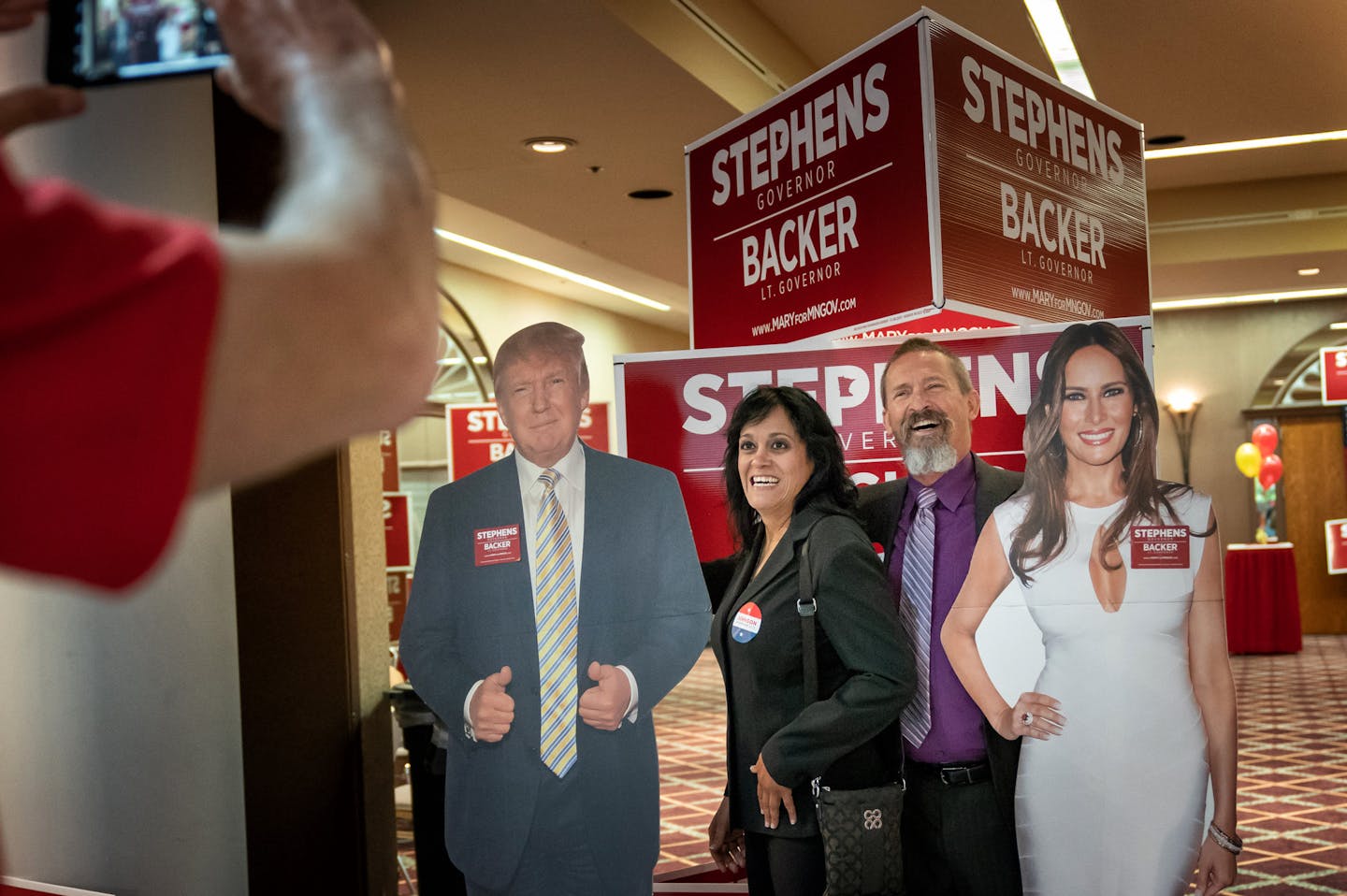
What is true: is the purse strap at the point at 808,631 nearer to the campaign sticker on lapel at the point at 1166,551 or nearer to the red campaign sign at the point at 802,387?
the red campaign sign at the point at 802,387

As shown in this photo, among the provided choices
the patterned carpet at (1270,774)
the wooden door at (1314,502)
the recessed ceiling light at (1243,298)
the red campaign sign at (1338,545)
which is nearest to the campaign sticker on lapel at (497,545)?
the patterned carpet at (1270,774)

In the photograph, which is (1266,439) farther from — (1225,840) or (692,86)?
(1225,840)

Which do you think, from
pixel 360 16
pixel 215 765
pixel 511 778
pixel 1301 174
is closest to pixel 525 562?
pixel 511 778

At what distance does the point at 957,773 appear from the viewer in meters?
2.39

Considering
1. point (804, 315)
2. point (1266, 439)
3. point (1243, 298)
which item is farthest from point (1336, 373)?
point (804, 315)

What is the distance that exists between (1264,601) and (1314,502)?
2657 mm

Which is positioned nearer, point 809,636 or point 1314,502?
point 809,636

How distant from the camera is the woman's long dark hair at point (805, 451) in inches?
99.1

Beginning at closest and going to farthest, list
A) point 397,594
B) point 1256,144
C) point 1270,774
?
1. point 1270,774
2. point 1256,144
3. point 397,594

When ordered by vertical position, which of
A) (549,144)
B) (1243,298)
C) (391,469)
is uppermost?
(549,144)

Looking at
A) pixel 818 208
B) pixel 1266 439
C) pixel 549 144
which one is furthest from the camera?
pixel 1266 439

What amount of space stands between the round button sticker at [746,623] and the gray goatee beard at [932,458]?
439mm

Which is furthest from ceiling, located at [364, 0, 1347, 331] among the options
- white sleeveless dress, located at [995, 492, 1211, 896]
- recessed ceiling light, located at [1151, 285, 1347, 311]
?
recessed ceiling light, located at [1151, 285, 1347, 311]

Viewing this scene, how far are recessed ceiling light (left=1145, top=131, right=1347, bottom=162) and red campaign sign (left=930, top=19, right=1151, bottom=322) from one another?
5630mm
